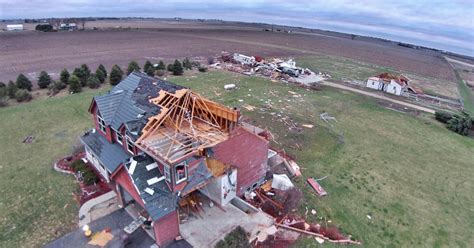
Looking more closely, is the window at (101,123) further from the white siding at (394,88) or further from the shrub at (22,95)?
the white siding at (394,88)

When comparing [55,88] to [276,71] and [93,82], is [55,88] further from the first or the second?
[276,71]

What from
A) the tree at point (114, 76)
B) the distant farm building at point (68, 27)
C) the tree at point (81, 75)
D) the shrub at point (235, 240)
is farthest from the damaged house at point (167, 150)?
the distant farm building at point (68, 27)

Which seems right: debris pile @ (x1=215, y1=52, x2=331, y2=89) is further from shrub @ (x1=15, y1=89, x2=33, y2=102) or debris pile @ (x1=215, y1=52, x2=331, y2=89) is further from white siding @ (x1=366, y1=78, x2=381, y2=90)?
shrub @ (x1=15, y1=89, x2=33, y2=102)

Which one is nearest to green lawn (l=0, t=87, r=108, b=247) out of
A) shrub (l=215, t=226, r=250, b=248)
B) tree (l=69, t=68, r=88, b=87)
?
tree (l=69, t=68, r=88, b=87)

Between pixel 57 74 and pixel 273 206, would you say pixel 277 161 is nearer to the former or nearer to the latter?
pixel 273 206

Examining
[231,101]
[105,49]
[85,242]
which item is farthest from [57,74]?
[85,242]

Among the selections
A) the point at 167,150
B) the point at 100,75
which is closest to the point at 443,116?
the point at 167,150

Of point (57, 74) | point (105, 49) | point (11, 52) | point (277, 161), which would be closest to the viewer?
point (277, 161)
